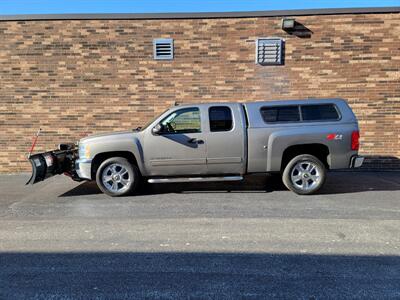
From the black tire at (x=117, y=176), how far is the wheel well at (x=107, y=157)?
12cm

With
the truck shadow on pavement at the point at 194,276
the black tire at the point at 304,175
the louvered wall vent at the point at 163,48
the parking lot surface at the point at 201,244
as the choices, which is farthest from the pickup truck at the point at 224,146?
the louvered wall vent at the point at 163,48

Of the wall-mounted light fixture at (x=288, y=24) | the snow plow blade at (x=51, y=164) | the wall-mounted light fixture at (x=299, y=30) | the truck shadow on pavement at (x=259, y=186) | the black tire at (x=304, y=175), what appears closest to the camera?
the snow plow blade at (x=51, y=164)

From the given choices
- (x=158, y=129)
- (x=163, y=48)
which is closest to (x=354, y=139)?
(x=158, y=129)

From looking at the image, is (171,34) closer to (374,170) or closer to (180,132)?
(180,132)

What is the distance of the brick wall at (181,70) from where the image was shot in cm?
949

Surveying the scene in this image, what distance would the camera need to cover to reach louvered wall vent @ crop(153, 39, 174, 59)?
31.3 feet

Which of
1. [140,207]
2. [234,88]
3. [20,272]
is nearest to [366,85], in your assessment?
[234,88]

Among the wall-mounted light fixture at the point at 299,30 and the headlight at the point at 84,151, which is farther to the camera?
the wall-mounted light fixture at the point at 299,30

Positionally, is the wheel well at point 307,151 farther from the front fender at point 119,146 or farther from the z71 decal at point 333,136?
the front fender at point 119,146

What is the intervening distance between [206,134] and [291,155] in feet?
5.77

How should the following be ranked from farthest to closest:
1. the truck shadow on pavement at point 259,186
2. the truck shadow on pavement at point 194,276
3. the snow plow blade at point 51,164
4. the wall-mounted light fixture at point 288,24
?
the wall-mounted light fixture at point 288,24
the truck shadow on pavement at point 259,186
the snow plow blade at point 51,164
the truck shadow on pavement at point 194,276

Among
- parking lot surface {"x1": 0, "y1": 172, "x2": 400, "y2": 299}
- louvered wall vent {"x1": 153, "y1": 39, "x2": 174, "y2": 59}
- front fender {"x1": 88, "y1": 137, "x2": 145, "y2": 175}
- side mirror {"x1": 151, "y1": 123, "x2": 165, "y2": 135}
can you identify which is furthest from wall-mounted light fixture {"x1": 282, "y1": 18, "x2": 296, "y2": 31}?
front fender {"x1": 88, "y1": 137, "x2": 145, "y2": 175}

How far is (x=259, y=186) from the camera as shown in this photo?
25.0ft

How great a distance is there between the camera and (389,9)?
9305 millimetres
